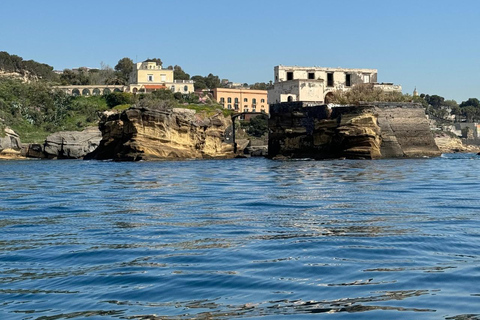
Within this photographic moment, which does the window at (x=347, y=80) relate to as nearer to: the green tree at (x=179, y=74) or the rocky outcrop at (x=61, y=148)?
the rocky outcrop at (x=61, y=148)

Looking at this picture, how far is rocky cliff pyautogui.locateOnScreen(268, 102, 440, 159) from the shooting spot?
51844 millimetres

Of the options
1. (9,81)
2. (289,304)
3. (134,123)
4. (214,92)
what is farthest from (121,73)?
(289,304)

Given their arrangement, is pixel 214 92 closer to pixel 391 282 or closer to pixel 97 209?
pixel 97 209

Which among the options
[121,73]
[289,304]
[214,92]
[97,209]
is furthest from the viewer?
[121,73]

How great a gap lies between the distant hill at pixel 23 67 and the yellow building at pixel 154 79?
784 inches

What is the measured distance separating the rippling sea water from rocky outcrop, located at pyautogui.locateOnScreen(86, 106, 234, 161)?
39650mm

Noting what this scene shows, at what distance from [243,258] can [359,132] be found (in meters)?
42.7

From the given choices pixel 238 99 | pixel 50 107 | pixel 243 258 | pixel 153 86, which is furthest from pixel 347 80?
pixel 243 258

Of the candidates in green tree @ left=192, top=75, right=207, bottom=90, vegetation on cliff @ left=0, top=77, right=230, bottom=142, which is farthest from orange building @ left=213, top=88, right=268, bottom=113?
vegetation on cliff @ left=0, top=77, right=230, bottom=142

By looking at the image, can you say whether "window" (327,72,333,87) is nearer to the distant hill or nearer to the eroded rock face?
the eroded rock face

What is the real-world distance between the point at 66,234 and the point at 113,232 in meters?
0.83

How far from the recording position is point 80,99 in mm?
103750

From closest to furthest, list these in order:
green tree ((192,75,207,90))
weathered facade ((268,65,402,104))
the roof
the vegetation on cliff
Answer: weathered facade ((268,65,402,104)), the vegetation on cliff, the roof, green tree ((192,75,207,90))

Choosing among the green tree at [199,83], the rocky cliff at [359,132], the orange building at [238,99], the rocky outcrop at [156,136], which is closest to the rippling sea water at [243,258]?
the rocky cliff at [359,132]
